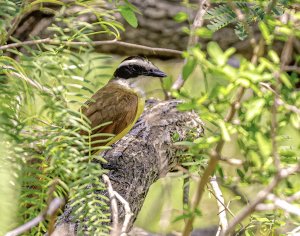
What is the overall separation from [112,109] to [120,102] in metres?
0.11

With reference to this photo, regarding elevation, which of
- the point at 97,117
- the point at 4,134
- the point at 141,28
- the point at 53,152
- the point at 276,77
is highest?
the point at 276,77

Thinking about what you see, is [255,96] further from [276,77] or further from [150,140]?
[150,140]

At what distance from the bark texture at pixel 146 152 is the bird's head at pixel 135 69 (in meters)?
0.19

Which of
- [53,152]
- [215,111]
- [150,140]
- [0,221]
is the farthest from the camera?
[150,140]

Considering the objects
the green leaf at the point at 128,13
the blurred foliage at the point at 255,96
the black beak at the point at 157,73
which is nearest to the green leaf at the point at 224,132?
the blurred foliage at the point at 255,96

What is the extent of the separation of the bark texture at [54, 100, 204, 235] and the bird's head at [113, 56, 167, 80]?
19cm

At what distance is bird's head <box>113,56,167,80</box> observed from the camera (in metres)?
3.48

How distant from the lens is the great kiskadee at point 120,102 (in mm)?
2906

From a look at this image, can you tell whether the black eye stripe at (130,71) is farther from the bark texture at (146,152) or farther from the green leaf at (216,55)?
A: the green leaf at (216,55)

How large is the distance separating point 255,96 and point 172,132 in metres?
1.73

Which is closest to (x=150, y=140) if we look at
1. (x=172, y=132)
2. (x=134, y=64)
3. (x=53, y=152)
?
(x=172, y=132)

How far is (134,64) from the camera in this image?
352cm

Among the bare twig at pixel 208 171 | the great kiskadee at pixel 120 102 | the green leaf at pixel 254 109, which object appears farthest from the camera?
the great kiskadee at pixel 120 102

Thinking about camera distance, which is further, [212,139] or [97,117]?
[97,117]
